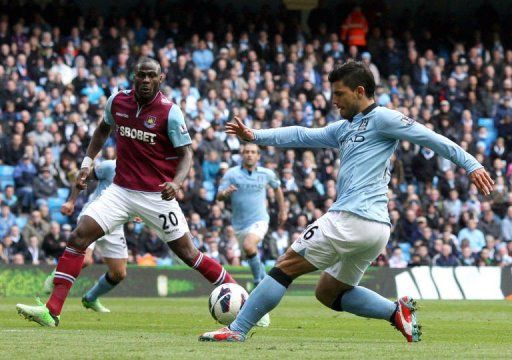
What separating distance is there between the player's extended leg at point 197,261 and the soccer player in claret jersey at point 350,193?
2.50m

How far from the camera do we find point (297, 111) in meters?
28.1

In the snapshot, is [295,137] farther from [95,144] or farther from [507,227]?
[507,227]

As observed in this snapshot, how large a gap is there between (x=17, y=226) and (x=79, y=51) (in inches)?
229

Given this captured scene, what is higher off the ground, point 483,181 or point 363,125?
point 363,125

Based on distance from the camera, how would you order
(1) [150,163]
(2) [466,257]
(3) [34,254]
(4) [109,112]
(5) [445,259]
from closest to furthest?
1. (1) [150,163]
2. (4) [109,112]
3. (3) [34,254]
4. (5) [445,259]
5. (2) [466,257]

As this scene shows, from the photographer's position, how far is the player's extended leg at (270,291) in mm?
9383

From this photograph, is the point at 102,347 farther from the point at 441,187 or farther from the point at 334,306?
the point at 441,187

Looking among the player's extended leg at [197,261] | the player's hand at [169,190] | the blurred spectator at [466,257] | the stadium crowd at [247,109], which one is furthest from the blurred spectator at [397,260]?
the player's hand at [169,190]

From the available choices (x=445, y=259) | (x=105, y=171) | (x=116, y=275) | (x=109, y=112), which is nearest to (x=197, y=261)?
(x=109, y=112)

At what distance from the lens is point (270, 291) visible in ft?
30.8

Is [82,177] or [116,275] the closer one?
[82,177]

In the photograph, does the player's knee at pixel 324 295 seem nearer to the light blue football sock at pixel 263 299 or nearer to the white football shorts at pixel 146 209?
the light blue football sock at pixel 263 299

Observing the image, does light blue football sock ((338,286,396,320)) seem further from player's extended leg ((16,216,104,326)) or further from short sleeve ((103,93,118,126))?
short sleeve ((103,93,118,126))

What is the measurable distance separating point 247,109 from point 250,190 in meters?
8.69
